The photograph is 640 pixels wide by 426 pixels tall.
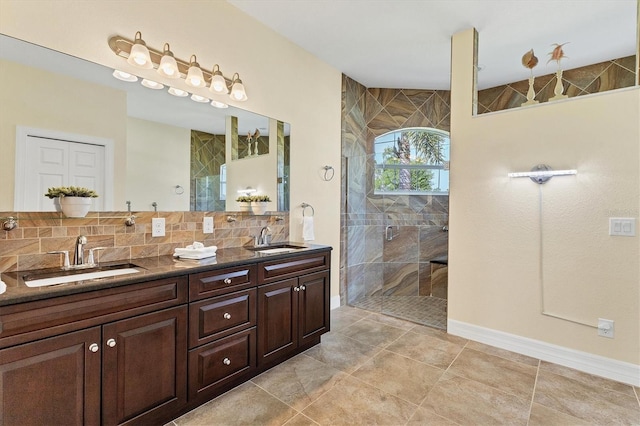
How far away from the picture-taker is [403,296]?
4.12 m

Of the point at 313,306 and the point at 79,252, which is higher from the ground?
the point at 79,252

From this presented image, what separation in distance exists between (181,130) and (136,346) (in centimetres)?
149

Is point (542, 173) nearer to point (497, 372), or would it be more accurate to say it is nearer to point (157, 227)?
point (497, 372)

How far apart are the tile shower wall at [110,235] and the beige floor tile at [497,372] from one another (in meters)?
2.00

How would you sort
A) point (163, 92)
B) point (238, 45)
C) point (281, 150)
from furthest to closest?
1. point (281, 150)
2. point (238, 45)
3. point (163, 92)

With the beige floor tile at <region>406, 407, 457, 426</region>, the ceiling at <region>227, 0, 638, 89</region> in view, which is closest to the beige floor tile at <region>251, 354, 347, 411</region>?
the beige floor tile at <region>406, 407, 457, 426</region>

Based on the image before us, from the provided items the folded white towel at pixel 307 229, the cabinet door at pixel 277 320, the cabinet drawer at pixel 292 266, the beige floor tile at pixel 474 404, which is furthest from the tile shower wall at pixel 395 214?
the beige floor tile at pixel 474 404

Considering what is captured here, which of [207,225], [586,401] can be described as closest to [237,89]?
[207,225]

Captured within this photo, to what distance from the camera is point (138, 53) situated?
1872 millimetres

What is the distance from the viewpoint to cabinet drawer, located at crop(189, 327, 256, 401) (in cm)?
173

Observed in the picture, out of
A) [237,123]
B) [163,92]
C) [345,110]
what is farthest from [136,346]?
[345,110]

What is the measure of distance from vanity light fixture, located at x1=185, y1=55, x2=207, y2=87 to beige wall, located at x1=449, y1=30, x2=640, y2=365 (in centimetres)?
229

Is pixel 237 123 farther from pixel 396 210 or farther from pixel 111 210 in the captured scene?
pixel 396 210

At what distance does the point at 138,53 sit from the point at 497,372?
3273 millimetres
